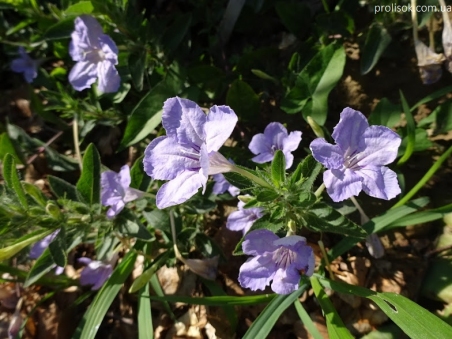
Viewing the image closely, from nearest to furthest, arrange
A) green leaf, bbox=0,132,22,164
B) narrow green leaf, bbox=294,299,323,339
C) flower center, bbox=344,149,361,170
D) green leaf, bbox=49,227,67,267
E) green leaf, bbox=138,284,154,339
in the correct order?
flower center, bbox=344,149,361,170 < green leaf, bbox=49,227,67,267 < narrow green leaf, bbox=294,299,323,339 < green leaf, bbox=138,284,154,339 < green leaf, bbox=0,132,22,164

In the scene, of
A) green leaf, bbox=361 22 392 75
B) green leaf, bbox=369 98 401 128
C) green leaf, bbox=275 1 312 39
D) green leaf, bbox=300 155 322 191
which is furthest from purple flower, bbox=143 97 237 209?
green leaf, bbox=275 1 312 39

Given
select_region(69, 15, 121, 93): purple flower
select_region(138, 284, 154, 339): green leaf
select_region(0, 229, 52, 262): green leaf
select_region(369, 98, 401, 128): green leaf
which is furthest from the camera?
select_region(69, 15, 121, 93): purple flower

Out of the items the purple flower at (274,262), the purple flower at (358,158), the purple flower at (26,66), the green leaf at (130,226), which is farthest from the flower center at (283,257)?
the purple flower at (26,66)

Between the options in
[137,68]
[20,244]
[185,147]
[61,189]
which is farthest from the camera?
[137,68]

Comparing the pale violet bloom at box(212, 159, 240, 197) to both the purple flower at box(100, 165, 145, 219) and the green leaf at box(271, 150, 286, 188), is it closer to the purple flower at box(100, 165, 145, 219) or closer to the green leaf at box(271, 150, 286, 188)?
the purple flower at box(100, 165, 145, 219)

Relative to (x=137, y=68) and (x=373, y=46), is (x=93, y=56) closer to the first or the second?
(x=137, y=68)

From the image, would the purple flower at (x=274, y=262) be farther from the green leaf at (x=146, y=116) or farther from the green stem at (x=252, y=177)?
the green leaf at (x=146, y=116)

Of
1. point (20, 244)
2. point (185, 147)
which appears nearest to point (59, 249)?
A: point (20, 244)
